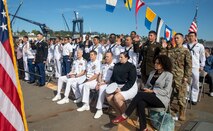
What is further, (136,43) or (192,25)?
(192,25)

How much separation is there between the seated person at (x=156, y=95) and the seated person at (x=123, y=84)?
0.62 metres

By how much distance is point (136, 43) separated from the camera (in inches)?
259

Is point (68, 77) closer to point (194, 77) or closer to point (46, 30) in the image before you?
point (194, 77)

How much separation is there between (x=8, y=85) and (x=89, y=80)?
4.01m

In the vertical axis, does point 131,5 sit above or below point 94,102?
above

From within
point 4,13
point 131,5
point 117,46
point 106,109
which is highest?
point 131,5

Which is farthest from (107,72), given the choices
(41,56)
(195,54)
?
(41,56)

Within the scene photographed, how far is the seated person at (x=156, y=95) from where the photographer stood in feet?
14.1

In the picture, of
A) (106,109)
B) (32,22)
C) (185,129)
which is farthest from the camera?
(32,22)

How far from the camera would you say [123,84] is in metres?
5.33

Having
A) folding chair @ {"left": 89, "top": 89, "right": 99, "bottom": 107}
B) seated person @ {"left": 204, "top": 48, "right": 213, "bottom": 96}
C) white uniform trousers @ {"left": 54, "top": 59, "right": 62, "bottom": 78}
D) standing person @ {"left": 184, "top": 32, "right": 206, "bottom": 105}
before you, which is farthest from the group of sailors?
white uniform trousers @ {"left": 54, "top": 59, "right": 62, "bottom": 78}

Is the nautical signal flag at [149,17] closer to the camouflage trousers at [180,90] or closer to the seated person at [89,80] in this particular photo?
the seated person at [89,80]

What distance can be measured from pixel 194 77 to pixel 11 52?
5.12 metres

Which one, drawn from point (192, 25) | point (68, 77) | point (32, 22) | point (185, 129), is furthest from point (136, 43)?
point (32, 22)
